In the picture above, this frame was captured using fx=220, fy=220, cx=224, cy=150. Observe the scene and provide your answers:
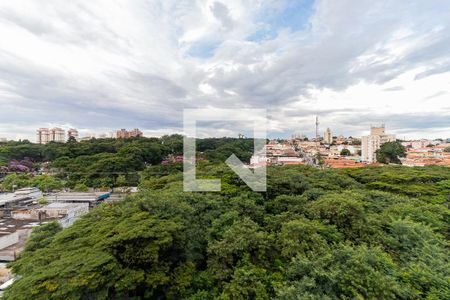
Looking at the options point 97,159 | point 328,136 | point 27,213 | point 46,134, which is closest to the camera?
point 27,213

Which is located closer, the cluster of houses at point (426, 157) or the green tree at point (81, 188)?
the green tree at point (81, 188)

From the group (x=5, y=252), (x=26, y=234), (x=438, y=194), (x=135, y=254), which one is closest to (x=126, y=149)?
(x=26, y=234)

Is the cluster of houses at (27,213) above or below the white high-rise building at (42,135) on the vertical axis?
below

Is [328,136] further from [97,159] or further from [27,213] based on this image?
[27,213]

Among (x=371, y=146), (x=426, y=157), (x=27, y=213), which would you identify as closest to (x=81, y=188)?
(x=27, y=213)

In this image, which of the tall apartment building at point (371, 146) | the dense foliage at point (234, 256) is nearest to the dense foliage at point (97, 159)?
the dense foliage at point (234, 256)

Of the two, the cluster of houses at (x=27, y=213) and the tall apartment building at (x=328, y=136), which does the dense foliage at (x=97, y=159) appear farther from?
the tall apartment building at (x=328, y=136)

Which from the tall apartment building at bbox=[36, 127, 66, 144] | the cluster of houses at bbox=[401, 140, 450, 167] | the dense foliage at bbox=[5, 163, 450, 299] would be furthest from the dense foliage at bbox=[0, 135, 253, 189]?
the tall apartment building at bbox=[36, 127, 66, 144]

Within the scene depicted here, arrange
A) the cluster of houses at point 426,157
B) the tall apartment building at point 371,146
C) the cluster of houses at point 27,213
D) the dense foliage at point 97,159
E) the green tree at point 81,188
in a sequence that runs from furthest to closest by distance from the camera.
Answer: the tall apartment building at point 371,146
the cluster of houses at point 426,157
the dense foliage at point 97,159
the green tree at point 81,188
the cluster of houses at point 27,213

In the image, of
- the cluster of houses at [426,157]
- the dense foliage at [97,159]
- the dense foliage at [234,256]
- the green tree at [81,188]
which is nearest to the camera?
the dense foliage at [234,256]
